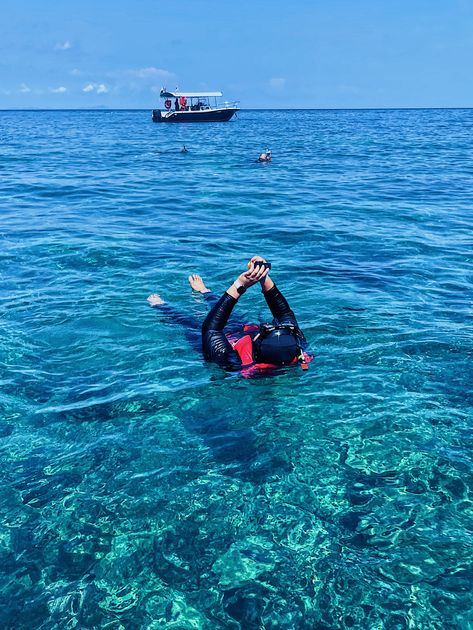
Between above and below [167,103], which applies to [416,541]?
below

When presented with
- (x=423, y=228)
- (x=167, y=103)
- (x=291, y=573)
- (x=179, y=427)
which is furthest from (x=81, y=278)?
(x=167, y=103)

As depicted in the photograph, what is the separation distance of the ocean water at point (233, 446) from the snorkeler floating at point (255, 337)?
0.37m

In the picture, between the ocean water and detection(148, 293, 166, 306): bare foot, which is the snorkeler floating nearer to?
the ocean water

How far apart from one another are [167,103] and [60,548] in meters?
85.5

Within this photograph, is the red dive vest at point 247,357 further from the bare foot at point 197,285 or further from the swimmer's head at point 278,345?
the bare foot at point 197,285

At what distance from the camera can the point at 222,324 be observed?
7215mm

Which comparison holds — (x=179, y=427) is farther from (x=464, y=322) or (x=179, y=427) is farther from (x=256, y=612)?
(x=464, y=322)

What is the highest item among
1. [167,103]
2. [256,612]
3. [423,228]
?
[167,103]

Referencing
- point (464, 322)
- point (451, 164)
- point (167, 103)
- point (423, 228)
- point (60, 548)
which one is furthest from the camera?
point (167, 103)

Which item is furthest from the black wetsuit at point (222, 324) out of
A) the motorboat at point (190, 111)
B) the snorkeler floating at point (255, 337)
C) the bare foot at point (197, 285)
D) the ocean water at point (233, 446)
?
the motorboat at point (190, 111)

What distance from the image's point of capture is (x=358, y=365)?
7504 mm

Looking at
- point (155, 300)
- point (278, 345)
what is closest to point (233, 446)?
point (278, 345)

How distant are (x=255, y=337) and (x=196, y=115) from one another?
79.7 meters

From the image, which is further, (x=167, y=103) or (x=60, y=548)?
(x=167, y=103)
